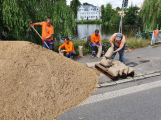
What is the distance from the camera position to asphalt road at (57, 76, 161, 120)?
259 cm

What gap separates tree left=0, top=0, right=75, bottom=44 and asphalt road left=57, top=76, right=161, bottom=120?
3934 mm

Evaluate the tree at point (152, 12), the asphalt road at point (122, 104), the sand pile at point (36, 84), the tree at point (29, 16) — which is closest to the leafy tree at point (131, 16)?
the tree at point (152, 12)

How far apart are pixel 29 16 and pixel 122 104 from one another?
5240mm

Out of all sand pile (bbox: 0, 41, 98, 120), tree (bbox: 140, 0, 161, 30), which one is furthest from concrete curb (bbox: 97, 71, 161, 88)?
tree (bbox: 140, 0, 161, 30)

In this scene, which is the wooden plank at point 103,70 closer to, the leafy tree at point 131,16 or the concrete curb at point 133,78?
the concrete curb at point 133,78

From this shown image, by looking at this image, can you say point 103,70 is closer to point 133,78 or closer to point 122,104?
point 133,78

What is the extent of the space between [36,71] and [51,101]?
86 centimetres

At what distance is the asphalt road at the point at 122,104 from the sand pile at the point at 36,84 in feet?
0.82

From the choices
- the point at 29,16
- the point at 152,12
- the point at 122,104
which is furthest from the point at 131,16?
the point at 122,104

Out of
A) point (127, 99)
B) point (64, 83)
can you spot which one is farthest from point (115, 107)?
point (64, 83)

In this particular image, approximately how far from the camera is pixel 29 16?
5.86 meters

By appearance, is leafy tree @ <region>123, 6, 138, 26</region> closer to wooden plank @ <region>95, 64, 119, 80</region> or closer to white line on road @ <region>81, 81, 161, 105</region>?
wooden plank @ <region>95, 64, 119, 80</region>

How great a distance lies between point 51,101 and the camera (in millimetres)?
2814

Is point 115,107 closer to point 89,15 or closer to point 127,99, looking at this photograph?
point 127,99
